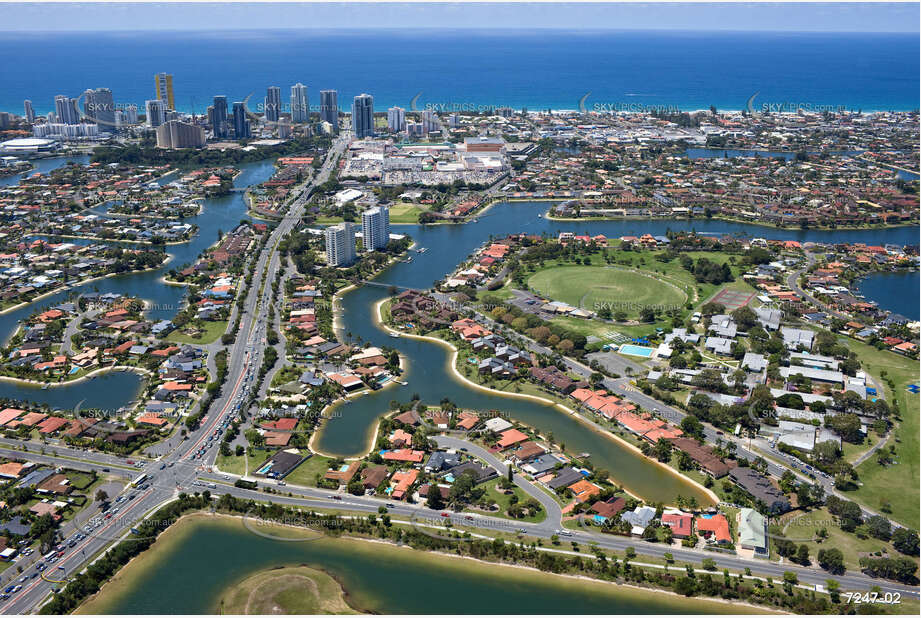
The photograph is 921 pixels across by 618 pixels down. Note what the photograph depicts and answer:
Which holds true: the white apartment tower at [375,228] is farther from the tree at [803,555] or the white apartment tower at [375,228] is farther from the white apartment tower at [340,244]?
the tree at [803,555]

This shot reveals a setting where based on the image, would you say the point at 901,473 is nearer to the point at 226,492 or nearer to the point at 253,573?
the point at 253,573

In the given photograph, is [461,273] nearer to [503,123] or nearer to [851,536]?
[851,536]

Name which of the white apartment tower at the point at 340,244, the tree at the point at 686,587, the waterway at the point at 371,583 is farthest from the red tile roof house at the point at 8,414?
the tree at the point at 686,587

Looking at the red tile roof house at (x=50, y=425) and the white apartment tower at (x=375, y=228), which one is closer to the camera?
the red tile roof house at (x=50, y=425)

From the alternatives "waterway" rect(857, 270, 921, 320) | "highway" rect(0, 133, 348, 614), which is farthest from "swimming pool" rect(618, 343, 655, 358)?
"highway" rect(0, 133, 348, 614)

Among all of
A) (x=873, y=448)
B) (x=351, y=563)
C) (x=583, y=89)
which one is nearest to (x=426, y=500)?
(x=351, y=563)

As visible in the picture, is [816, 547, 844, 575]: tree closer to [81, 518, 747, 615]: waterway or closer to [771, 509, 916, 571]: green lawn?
[771, 509, 916, 571]: green lawn

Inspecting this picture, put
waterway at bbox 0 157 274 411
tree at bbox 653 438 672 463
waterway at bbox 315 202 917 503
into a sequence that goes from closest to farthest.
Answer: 1. tree at bbox 653 438 672 463
2. waterway at bbox 315 202 917 503
3. waterway at bbox 0 157 274 411
